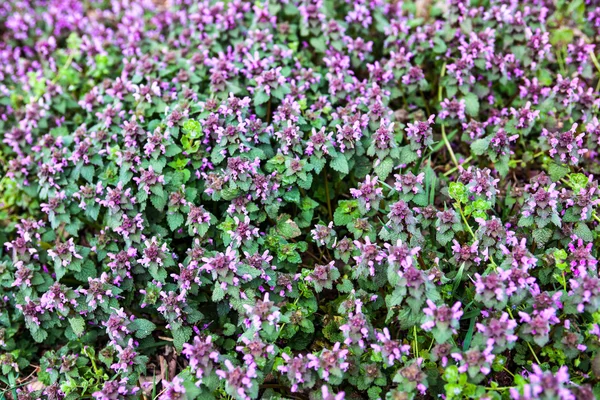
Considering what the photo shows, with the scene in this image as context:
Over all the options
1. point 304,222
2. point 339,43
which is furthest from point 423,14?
point 304,222

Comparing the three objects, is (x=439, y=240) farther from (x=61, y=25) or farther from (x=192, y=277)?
(x=61, y=25)

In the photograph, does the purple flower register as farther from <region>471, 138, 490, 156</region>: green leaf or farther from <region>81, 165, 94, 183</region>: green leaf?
<region>471, 138, 490, 156</region>: green leaf

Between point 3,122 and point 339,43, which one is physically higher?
point 339,43

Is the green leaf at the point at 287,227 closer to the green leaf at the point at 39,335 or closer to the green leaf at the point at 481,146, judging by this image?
the green leaf at the point at 481,146

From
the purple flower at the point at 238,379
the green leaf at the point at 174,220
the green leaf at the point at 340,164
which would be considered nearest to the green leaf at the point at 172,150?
the green leaf at the point at 174,220

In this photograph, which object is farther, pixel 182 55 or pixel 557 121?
pixel 182 55

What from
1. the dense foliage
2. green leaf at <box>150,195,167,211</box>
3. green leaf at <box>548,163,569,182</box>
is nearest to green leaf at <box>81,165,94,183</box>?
the dense foliage
